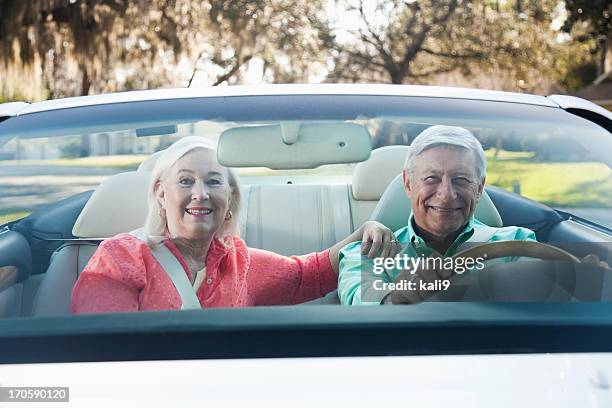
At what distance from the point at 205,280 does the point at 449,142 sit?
0.66 m

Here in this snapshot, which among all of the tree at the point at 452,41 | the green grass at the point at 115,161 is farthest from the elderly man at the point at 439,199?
the tree at the point at 452,41

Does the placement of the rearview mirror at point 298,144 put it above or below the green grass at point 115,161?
above

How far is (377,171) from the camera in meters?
2.88

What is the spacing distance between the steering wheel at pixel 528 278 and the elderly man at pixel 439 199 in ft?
0.24

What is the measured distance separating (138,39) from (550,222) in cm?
2049

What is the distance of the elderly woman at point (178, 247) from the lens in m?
2.03

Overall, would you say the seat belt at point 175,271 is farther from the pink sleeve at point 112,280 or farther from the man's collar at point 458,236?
the man's collar at point 458,236

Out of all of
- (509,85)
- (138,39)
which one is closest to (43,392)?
(138,39)

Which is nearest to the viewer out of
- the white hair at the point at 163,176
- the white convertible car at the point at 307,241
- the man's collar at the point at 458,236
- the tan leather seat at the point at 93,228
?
the white convertible car at the point at 307,241

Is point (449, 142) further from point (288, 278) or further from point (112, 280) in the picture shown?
point (112, 280)

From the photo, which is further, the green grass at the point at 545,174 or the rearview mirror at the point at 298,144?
the green grass at the point at 545,174

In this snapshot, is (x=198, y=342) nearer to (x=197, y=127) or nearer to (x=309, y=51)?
(x=197, y=127)

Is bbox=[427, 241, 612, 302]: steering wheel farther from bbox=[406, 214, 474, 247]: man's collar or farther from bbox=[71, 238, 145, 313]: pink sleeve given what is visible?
bbox=[71, 238, 145, 313]: pink sleeve

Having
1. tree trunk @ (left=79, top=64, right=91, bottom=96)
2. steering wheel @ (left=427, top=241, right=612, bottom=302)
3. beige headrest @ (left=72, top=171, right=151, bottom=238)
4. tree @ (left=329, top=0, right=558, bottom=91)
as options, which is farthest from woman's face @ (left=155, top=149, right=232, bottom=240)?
tree @ (left=329, top=0, right=558, bottom=91)
